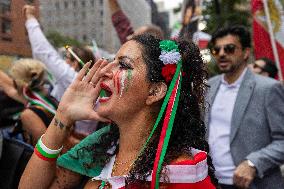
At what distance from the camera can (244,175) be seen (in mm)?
2592

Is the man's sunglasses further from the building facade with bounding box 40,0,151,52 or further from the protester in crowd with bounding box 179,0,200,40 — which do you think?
the protester in crowd with bounding box 179,0,200,40

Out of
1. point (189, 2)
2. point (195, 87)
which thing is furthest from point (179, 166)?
point (189, 2)

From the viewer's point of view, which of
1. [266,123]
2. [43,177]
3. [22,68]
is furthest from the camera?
[22,68]

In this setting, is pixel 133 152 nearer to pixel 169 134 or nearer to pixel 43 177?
pixel 169 134

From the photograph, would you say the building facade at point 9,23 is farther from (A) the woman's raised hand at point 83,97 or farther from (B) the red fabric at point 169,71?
(B) the red fabric at point 169,71

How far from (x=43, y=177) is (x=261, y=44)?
3.69 metres

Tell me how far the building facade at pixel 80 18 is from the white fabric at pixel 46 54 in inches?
4.5

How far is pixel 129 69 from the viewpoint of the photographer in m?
1.65

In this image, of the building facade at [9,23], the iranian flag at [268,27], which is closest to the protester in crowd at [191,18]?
the iranian flag at [268,27]

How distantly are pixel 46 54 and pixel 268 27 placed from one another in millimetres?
2453

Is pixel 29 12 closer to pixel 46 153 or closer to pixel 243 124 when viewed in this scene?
pixel 46 153

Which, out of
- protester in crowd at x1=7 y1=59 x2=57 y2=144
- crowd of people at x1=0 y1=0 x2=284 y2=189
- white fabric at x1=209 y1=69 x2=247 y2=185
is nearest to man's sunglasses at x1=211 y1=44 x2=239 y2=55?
white fabric at x1=209 y1=69 x2=247 y2=185

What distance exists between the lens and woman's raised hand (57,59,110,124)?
165 centimetres

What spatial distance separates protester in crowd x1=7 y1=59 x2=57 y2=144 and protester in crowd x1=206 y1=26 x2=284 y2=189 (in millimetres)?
1149
